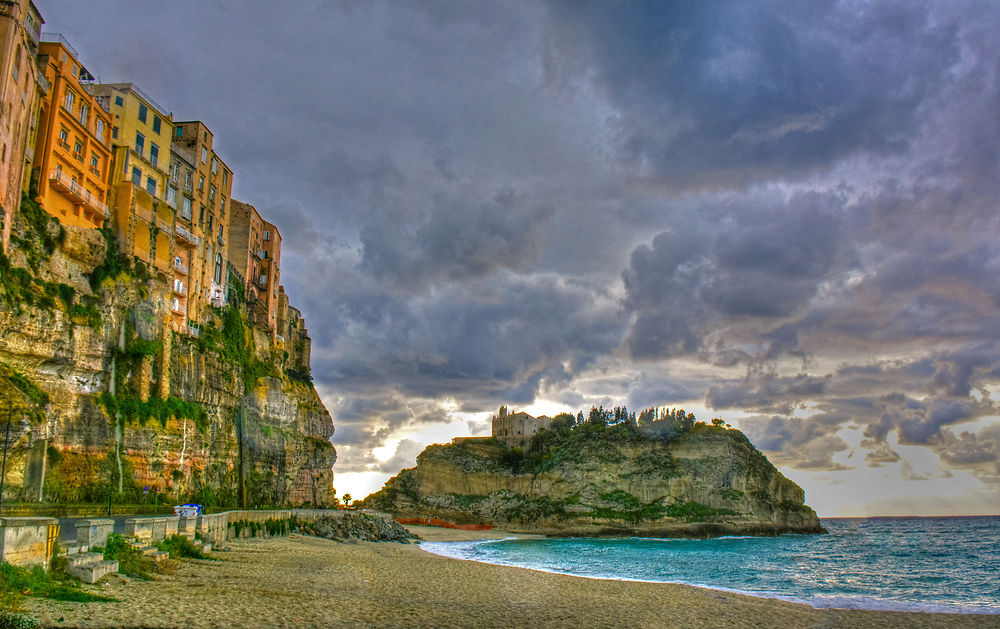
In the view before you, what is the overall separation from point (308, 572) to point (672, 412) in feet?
357

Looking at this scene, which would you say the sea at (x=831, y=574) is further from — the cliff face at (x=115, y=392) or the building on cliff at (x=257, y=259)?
the building on cliff at (x=257, y=259)

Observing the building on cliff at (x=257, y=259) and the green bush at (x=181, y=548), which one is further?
the building on cliff at (x=257, y=259)

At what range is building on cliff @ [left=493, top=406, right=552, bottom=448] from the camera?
157500 millimetres

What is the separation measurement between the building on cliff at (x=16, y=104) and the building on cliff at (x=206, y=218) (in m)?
15.8

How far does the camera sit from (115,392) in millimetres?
38781

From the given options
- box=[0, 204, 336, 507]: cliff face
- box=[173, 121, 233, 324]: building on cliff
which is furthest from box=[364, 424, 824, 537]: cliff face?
box=[173, 121, 233, 324]: building on cliff

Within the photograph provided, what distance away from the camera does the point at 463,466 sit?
126625 mm

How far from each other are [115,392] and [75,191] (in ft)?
41.5

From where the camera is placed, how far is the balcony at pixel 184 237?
49.3 m

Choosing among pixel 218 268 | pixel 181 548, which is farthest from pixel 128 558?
pixel 218 268

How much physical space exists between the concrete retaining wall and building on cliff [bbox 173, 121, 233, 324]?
38.9m

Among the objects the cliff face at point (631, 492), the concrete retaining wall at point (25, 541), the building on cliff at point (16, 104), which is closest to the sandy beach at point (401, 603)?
the concrete retaining wall at point (25, 541)

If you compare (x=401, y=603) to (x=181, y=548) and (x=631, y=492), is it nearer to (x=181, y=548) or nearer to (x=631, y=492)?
(x=181, y=548)

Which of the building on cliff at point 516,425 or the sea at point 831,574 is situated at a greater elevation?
the building on cliff at point 516,425
